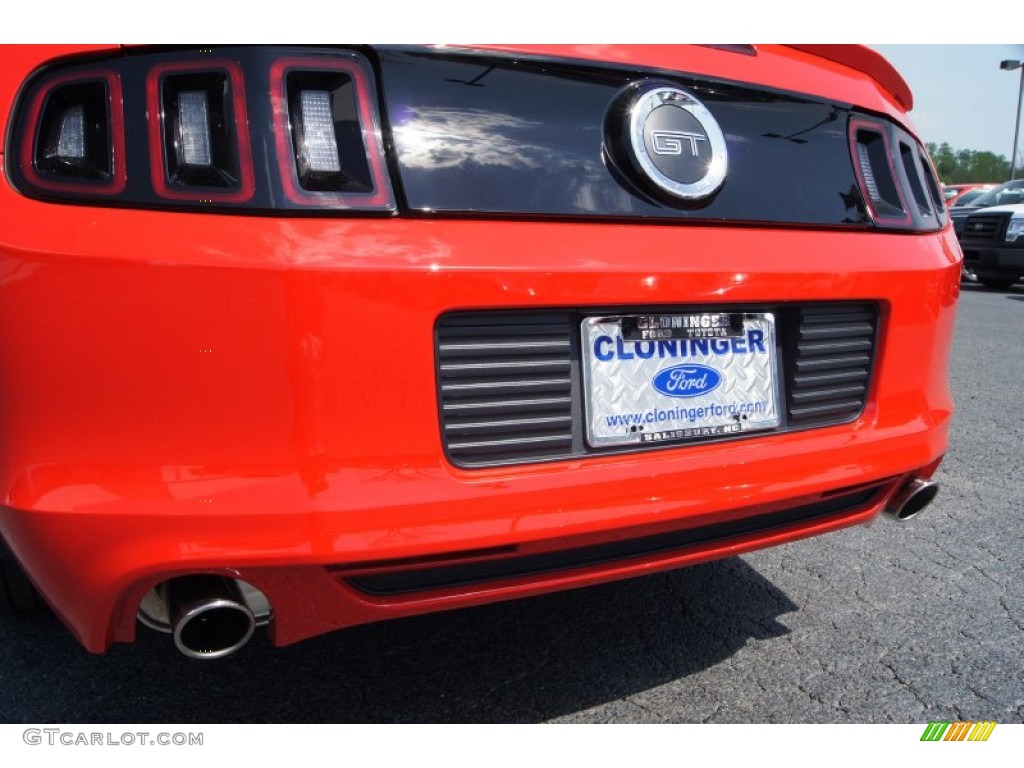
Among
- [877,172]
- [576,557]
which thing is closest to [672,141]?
[877,172]

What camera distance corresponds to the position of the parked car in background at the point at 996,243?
10891 millimetres

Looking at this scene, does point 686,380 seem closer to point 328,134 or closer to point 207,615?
point 328,134

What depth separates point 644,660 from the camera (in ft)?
7.18

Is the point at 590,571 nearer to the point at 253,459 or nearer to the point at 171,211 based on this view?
the point at 253,459

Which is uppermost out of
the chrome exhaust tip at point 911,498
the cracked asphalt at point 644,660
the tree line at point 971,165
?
the chrome exhaust tip at point 911,498

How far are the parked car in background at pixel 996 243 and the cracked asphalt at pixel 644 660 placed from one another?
9534mm

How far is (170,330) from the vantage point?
1356 mm

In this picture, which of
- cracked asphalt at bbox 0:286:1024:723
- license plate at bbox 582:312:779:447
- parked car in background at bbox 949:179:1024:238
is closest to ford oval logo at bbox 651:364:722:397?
license plate at bbox 582:312:779:447

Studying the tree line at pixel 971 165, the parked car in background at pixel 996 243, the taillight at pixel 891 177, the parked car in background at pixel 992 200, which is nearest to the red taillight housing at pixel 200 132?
the taillight at pixel 891 177

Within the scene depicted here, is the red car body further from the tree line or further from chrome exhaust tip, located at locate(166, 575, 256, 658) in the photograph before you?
the tree line

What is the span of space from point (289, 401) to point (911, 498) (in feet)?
4.71

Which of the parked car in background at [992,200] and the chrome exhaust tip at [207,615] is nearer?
the chrome exhaust tip at [207,615]

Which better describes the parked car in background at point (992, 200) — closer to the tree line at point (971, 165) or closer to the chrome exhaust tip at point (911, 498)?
the chrome exhaust tip at point (911, 498)

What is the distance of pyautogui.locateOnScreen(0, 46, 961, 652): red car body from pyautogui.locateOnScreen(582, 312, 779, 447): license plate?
49 millimetres
